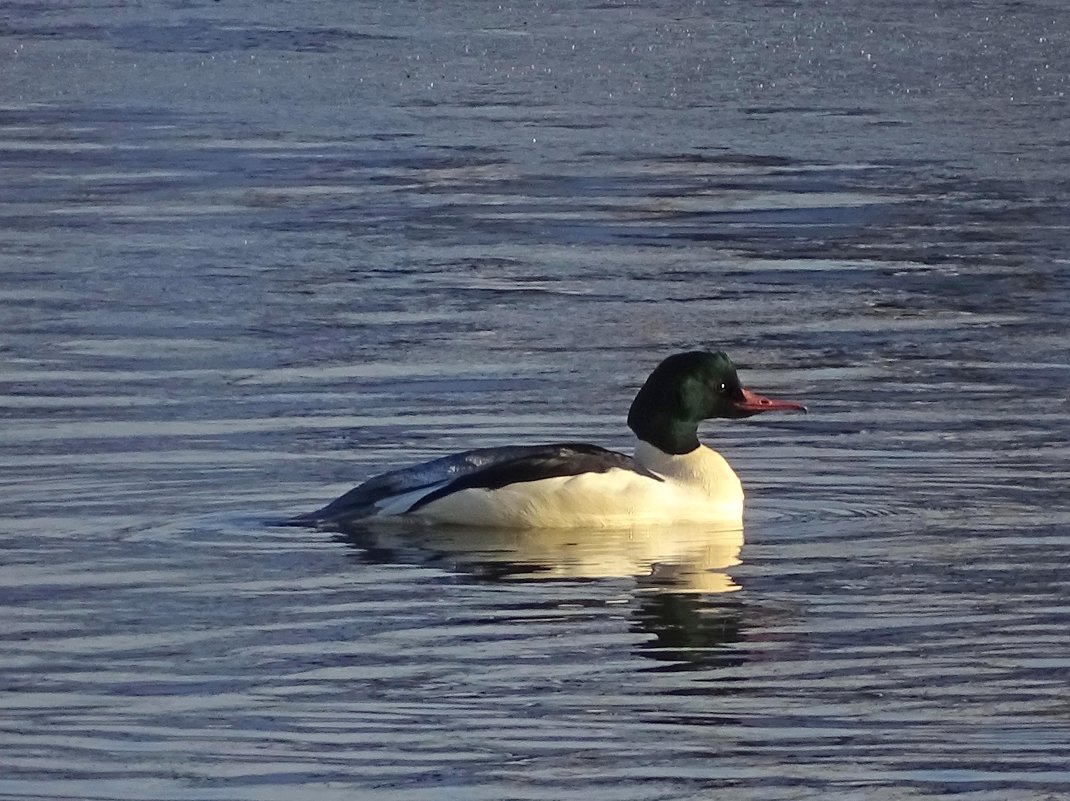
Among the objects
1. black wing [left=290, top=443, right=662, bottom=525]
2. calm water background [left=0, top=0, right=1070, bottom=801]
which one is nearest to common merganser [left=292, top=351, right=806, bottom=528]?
black wing [left=290, top=443, right=662, bottom=525]

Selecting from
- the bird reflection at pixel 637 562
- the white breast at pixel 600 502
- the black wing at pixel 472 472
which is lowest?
the bird reflection at pixel 637 562

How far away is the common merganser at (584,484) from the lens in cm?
988

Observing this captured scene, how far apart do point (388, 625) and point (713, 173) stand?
10.4 meters

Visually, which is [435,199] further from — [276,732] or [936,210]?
[276,732]

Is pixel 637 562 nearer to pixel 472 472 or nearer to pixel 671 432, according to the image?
pixel 472 472

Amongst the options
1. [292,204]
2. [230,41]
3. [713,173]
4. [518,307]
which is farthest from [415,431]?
[230,41]

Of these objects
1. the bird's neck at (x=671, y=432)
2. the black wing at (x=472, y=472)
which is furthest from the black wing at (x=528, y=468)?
the bird's neck at (x=671, y=432)

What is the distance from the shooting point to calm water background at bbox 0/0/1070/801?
6.87m

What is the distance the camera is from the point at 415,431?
11070 millimetres

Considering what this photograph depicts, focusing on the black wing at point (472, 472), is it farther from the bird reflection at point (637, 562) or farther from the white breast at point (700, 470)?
the white breast at point (700, 470)

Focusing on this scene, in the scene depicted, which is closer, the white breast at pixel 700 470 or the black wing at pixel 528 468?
the black wing at pixel 528 468

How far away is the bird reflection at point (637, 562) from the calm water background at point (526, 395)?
29 millimetres

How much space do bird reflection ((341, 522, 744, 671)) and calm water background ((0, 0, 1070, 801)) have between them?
0.09 feet

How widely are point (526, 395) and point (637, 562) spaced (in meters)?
2.39
